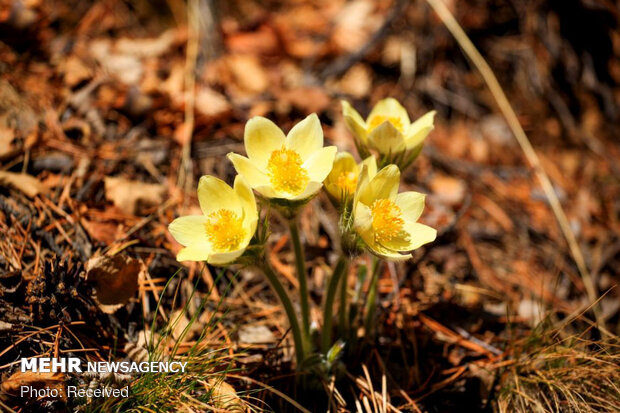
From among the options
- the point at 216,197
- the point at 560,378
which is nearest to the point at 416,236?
the point at 216,197

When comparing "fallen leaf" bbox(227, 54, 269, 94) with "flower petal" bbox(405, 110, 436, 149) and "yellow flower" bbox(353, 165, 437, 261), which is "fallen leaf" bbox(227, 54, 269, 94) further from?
"yellow flower" bbox(353, 165, 437, 261)

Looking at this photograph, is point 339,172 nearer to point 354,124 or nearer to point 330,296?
point 354,124

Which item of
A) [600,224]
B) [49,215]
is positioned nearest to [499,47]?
Result: [600,224]

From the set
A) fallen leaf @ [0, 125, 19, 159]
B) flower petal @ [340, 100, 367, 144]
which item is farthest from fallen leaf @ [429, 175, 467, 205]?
fallen leaf @ [0, 125, 19, 159]

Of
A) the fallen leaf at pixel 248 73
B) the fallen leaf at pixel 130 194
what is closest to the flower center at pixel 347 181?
the fallen leaf at pixel 130 194

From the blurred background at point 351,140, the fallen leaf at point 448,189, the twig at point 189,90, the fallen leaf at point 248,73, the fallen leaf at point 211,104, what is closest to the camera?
the blurred background at point 351,140

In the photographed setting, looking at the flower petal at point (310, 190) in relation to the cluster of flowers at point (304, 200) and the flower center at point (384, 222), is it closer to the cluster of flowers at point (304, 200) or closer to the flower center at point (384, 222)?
the cluster of flowers at point (304, 200)
